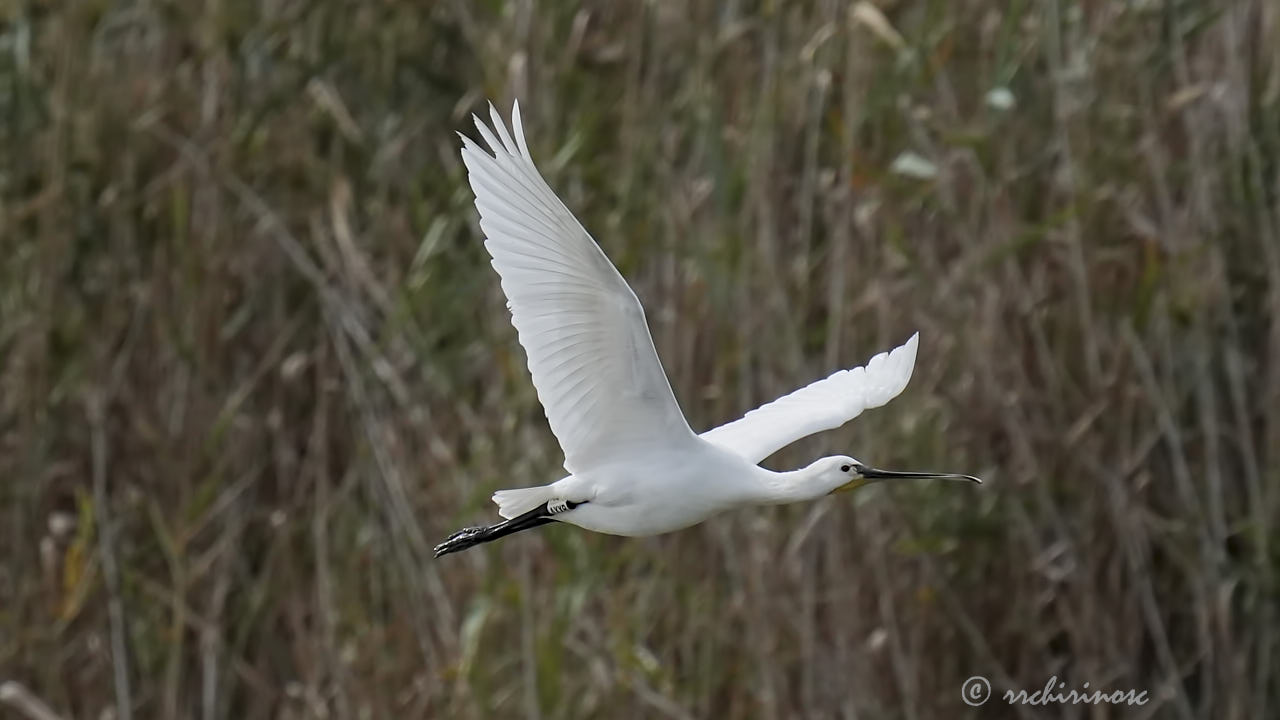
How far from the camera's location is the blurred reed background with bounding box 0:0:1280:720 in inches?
149

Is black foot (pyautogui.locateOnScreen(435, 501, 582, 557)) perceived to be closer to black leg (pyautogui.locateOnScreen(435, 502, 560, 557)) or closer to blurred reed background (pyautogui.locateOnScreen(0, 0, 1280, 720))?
black leg (pyautogui.locateOnScreen(435, 502, 560, 557))

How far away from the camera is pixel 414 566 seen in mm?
4012

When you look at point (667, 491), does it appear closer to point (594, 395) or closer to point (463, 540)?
point (594, 395)

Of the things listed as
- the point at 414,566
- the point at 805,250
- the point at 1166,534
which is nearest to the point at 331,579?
the point at 414,566

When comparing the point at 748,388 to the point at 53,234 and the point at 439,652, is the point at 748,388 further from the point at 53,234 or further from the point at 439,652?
the point at 53,234

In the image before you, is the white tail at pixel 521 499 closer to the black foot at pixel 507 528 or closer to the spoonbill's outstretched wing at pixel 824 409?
the black foot at pixel 507 528

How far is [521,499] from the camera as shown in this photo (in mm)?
3088

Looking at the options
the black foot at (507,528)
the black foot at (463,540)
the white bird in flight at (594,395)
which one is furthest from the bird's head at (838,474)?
the black foot at (463,540)

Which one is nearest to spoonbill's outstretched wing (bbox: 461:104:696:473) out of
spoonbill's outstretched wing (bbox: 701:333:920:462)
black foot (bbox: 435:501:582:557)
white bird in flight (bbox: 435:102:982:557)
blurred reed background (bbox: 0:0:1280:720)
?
white bird in flight (bbox: 435:102:982:557)

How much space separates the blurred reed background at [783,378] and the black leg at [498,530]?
35 cm

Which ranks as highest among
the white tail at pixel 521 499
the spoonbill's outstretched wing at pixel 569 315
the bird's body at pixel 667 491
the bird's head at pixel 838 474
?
the spoonbill's outstretched wing at pixel 569 315

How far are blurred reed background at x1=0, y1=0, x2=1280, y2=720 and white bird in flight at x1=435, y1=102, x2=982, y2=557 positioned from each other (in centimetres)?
61

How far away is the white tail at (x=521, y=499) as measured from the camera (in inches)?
120

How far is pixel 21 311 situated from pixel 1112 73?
2.29 m
